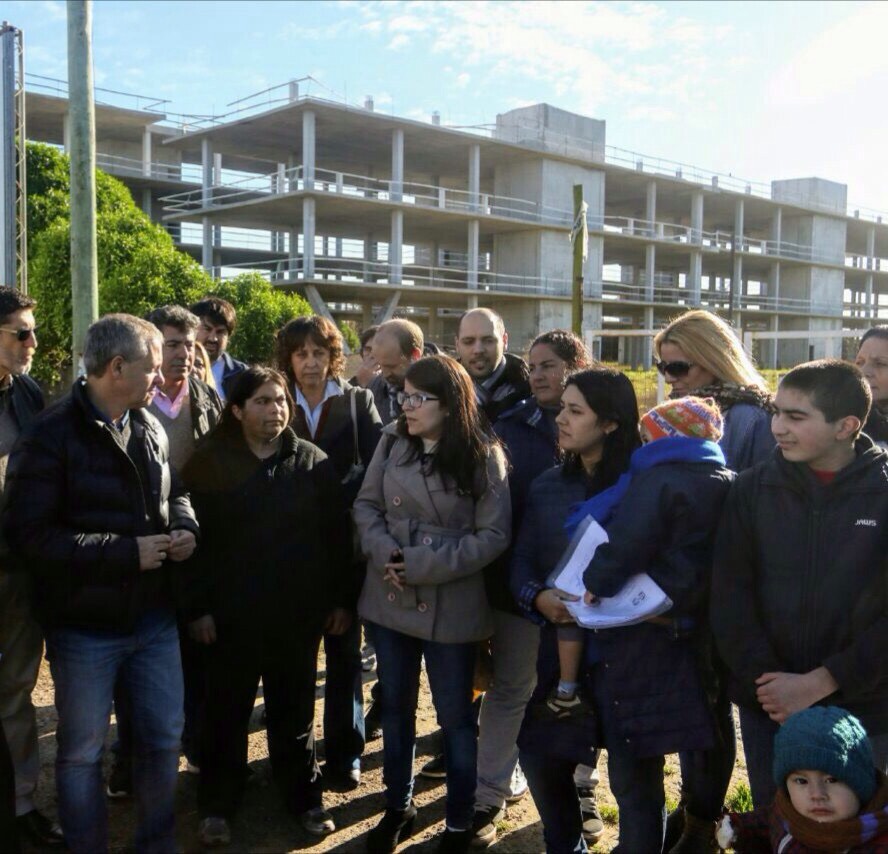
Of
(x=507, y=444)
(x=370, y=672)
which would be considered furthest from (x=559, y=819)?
(x=370, y=672)

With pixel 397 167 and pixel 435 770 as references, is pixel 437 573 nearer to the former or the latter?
pixel 435 770

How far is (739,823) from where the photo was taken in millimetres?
2525

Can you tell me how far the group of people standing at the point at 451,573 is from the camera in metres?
2.71

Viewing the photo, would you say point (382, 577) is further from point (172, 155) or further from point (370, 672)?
point (172, 155)

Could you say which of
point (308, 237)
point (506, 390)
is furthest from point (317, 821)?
point (308, 237)

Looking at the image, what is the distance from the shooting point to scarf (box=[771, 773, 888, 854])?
228 centimetres

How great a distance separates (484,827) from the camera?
361 centimetres

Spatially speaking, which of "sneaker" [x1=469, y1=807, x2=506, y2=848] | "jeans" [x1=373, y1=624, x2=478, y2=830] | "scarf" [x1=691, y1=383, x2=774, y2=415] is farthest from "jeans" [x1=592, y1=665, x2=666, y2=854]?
"scarf" [x1=691, y1=383, x2=774, y2=415]

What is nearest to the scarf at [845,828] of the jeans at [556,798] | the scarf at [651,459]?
the jeans at [556,798]

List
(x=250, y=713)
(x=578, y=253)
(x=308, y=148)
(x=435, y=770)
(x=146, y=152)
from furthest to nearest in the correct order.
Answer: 1. (x=146, y=152)
2. (x=308, y=148)
3. (x=578, y=253)
4. (x=435, y=770)
5. (x=250, y=713)

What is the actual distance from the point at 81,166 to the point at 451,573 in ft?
22.6

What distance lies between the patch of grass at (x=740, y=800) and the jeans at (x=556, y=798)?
3.39ft

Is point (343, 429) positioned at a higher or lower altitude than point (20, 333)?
lower

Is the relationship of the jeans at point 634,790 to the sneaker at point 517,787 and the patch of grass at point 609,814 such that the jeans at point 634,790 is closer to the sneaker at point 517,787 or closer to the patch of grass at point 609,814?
the patch of grass at point 609,814
